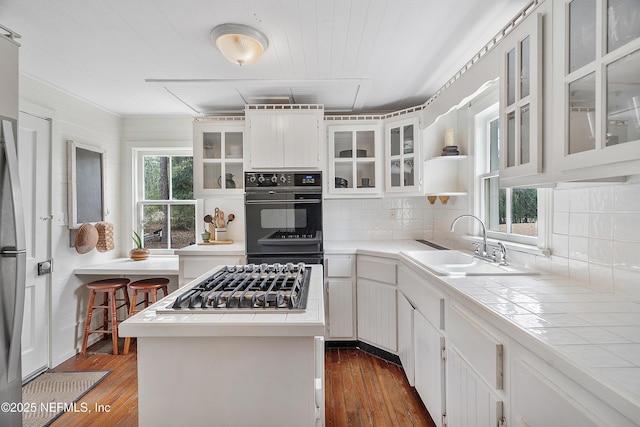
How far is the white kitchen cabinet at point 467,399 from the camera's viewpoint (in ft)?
3.51

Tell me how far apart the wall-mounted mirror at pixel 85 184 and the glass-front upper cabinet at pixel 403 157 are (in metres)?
2.95

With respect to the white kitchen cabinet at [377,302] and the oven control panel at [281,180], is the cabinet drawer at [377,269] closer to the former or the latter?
the white kitchen cabinet at [377,302]

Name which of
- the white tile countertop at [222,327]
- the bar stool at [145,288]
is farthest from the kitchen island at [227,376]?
the bar stool at [145,288]

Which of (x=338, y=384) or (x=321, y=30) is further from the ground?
(x=321, y=30)

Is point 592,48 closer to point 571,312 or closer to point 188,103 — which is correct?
point 571,312

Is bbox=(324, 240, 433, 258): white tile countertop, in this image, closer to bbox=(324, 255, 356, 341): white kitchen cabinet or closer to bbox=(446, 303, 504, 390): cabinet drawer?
bbox=(324, 255, 356, 341): white kitchen cabinet

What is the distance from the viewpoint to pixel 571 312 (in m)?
1.03

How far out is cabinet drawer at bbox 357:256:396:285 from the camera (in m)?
2.44

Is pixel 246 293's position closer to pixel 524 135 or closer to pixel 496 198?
pixel 524 135

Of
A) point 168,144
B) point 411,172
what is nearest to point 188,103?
point 168,144

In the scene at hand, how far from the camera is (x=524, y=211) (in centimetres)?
195

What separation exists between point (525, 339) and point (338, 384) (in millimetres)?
1688

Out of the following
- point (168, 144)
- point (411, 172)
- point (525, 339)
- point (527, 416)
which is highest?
point (168, 144)

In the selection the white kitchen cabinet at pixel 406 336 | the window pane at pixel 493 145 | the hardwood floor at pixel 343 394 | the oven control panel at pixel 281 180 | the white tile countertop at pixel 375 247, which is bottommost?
the hardwood floor at pixel 343 394
